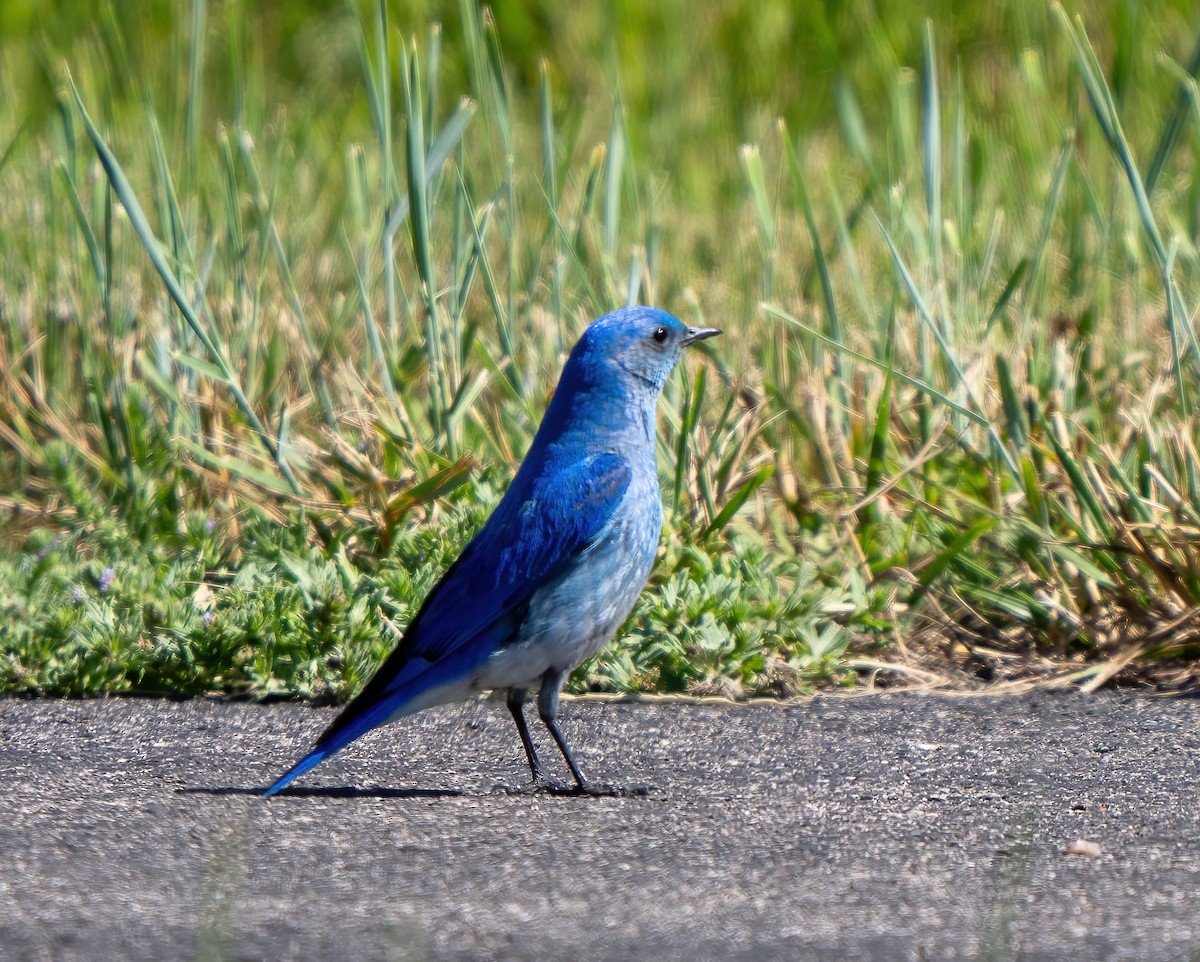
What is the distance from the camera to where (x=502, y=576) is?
330cm

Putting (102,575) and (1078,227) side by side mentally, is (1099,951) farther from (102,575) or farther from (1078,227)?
(1078,227)

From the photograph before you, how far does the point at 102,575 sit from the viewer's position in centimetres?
416

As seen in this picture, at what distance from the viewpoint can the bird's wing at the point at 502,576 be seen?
10.7 feet

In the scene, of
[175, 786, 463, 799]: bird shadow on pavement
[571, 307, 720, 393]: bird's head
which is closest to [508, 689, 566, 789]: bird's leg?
[175, 786, 463, 799]: bird shadow on pavement

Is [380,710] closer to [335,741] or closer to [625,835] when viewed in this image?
[335,741]

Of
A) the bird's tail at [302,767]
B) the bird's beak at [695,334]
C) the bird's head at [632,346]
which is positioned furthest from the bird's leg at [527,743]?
the bird's beak at [695,334]

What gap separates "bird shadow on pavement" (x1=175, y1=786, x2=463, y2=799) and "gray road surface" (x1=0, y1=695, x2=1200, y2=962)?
12 millimetres

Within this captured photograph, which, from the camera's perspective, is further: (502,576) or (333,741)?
(502,576)

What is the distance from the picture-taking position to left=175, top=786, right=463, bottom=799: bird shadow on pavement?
317 cm

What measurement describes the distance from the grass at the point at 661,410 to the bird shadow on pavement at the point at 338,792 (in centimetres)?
65

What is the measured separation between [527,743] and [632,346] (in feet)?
2.90

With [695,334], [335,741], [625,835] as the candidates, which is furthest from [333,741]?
[695,334]

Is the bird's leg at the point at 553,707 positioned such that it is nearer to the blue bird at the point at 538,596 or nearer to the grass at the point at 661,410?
the blue bird at the point at 538,596

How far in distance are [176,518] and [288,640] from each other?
96 centimetres
